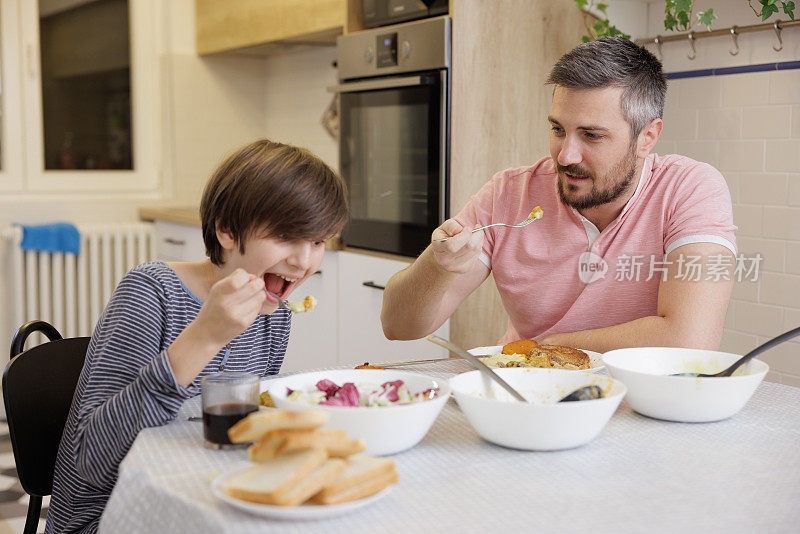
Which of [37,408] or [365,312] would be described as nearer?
[37,408]

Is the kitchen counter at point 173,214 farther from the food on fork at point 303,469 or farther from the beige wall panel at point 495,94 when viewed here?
the food on fork at point 303,469

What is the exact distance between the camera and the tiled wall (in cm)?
240

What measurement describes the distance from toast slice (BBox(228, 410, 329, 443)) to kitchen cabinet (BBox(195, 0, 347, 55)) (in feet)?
8.05

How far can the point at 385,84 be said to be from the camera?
2850 mm

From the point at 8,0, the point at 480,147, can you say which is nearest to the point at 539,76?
the point at 480,147

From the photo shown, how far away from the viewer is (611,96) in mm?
1812

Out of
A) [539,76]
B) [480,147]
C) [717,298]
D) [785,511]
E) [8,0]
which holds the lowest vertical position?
[785,511]

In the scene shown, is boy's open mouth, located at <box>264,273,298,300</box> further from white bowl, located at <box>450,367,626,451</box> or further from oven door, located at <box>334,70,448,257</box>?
oven door, located at <box>334,70,448,257</box>

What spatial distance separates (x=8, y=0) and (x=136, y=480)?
3539mm

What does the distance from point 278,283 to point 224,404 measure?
1.41 ft

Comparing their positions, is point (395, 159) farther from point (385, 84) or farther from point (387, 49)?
point (387, 49)

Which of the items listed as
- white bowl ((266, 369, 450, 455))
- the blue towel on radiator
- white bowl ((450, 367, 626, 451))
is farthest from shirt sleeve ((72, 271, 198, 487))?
the blue towel on radiator

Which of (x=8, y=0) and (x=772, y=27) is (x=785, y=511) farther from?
(x=8, y=0)

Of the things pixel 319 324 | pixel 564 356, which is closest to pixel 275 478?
pixel 564 356
